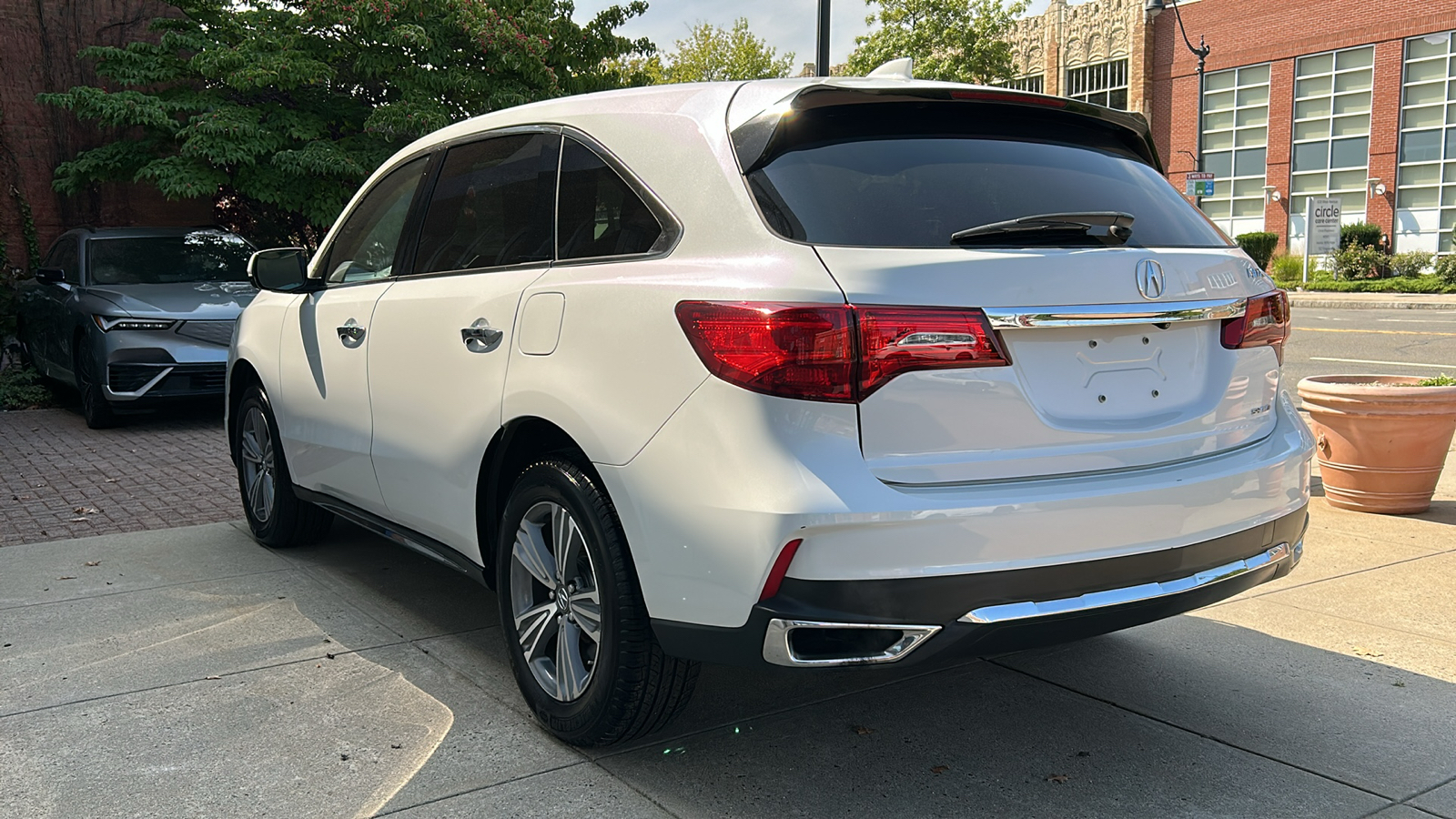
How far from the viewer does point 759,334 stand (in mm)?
2695

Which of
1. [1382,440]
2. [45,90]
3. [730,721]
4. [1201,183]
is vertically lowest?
[730,721]

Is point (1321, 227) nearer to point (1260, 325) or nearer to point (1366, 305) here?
point (1366, 305)

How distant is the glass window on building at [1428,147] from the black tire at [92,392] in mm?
36747

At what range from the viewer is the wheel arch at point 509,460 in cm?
326

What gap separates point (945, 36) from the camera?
3953 centimetres

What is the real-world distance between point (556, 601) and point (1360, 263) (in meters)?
34.1

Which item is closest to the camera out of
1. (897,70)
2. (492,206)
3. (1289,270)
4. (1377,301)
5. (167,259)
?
(897,70)

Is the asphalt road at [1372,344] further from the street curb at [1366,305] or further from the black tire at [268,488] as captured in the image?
the black tire at [268,488]

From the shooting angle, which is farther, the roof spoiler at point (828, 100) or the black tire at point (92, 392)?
the black tire at point (92, 392)

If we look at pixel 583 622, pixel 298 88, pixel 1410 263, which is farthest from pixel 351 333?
pixel 1410 263

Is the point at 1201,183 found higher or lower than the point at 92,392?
higher

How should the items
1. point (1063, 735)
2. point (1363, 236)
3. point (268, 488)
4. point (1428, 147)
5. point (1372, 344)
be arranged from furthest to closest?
1. point (1428, 147)
2. point (1363, 236)
3. point (1372, 344)
4. point (268, 488)
5. point (1063, 735)

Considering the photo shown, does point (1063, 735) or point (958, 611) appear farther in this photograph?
point (1063, 735)

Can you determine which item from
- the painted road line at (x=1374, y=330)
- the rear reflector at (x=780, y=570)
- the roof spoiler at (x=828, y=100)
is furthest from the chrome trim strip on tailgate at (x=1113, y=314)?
the painted road line at (x=1374, y=330)
